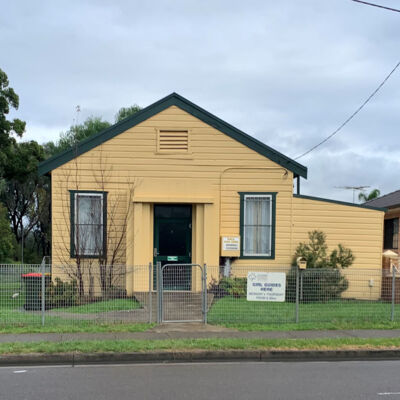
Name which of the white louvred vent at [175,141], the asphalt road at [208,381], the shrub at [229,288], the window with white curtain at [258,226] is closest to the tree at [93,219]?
the white louvred vent at [175,141]

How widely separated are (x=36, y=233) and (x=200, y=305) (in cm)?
3041

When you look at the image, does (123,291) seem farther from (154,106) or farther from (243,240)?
(154,106)

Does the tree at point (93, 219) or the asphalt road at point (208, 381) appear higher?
the tree at point (93, 219)

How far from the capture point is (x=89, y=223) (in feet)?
41.2

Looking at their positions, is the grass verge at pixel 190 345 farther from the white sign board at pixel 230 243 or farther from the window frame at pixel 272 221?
the window frame at pixel 272 221

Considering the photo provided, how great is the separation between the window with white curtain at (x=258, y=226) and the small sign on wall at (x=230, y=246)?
0.42m

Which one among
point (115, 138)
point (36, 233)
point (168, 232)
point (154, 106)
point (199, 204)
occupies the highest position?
point (154, 106)

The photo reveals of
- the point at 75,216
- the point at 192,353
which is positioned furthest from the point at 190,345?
the point at 75,216

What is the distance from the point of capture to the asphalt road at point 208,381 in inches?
209

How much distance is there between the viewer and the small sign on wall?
1252 centimetres

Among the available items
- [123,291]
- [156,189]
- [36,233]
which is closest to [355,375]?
[123,291]

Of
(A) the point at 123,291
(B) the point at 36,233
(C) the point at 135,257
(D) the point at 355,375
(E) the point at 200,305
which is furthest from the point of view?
(B) the point at 36,233

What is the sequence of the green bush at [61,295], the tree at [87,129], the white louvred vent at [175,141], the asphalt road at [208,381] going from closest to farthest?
1. the asphalt road at [208,381]
2. the green bush at [61,295]
3. the white louvred vent at [175,141]
4. the tree at [87,129]

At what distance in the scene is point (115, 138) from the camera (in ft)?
41.3
